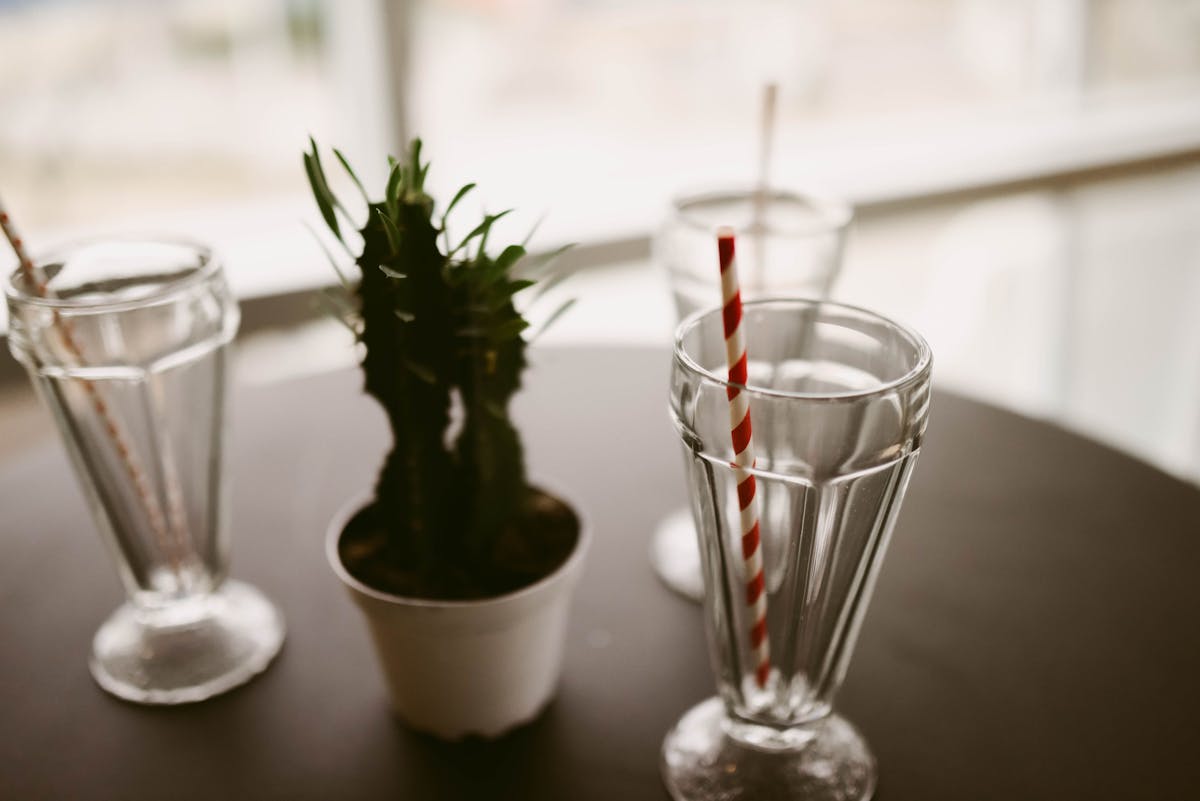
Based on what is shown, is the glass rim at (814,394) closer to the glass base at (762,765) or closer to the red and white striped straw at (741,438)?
the red and white striped straw at (741,438)

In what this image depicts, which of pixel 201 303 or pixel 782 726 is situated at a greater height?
pixel 201 303

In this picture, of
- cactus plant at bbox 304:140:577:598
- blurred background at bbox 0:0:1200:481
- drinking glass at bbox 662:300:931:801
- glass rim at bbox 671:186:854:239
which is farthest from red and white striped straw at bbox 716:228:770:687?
blurred background at bbox 0:0:1200:481

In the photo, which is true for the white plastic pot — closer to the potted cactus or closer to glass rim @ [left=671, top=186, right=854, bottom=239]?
the potted cactus

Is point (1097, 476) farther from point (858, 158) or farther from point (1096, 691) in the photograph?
point (858, 158)

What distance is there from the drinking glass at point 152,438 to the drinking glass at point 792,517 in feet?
0.94

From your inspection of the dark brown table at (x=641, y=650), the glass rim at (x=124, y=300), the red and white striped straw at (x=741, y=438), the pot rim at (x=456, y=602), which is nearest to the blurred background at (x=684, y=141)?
the dark brown table at (x=641, y=650)

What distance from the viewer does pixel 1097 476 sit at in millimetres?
843

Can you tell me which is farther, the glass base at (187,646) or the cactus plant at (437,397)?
the glass base at (187,646)

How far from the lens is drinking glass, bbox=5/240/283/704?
0.62m

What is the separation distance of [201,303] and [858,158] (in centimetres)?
174

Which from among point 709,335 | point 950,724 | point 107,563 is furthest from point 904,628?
point 107,563

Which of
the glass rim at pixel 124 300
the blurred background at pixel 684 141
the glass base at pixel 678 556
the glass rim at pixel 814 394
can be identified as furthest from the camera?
the blurred background at pixel 684 141

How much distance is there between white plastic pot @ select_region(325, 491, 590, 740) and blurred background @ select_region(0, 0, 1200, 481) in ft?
3.60

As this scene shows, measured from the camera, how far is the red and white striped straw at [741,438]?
49 centimetres
